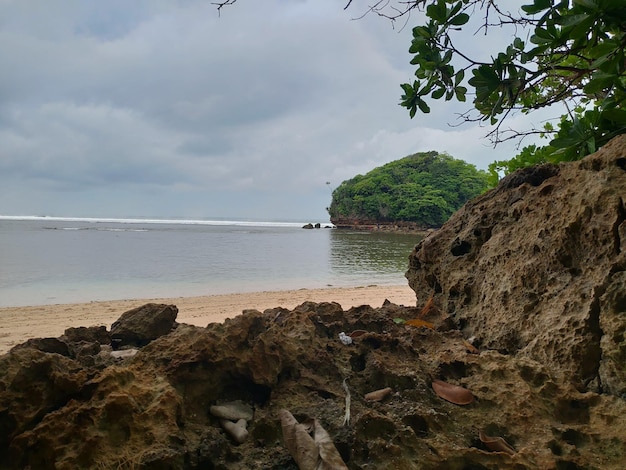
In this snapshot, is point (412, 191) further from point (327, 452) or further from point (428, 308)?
point (327, 452)

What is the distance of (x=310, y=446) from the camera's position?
1289mm

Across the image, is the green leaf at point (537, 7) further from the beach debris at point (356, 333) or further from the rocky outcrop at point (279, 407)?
the beach debris at point (356, 333)

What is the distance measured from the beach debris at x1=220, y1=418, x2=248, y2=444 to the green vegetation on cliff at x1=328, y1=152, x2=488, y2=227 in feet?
187

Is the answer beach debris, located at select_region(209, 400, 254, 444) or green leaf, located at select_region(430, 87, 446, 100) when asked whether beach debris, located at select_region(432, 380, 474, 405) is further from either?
green leaf, located at select_region(430, 87, 446, 100)

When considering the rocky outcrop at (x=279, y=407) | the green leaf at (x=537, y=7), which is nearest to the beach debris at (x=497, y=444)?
the rocky outcrop at (x=279, y=407)

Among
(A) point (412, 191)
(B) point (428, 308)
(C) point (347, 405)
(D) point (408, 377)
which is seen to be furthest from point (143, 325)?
(A) point (412, 191)

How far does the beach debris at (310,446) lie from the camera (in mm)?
1228

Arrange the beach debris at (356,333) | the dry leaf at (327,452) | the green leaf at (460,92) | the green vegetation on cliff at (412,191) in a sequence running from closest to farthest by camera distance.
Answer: the dry leaf at (327,452) < the beach debris at (356,333) < the green leaf at (460,92) < the green vegetation on cliff at (412,191)

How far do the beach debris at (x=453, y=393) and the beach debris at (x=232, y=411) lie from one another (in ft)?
2.56

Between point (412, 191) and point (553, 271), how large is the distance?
59.7 metres

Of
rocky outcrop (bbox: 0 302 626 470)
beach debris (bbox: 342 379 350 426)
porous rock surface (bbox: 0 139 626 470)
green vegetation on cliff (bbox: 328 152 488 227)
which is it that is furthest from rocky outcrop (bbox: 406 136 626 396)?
green vegetation on cliff (bbox: 328 152 488 227)

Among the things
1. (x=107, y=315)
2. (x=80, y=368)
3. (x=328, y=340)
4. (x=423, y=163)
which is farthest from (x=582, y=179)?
(x=423, y=163)

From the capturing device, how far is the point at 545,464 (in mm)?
1241

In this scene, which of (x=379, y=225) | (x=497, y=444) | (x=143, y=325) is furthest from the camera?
(x=379, y=225)
